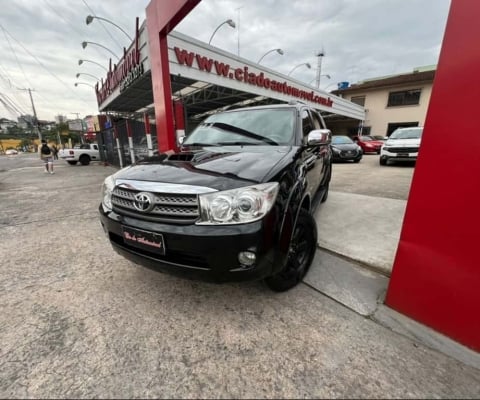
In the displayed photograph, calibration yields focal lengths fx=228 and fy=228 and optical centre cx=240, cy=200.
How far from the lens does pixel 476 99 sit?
1277mm

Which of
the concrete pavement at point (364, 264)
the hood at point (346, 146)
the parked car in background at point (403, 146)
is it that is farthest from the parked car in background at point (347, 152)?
the concrete pavement at point (364, 264)

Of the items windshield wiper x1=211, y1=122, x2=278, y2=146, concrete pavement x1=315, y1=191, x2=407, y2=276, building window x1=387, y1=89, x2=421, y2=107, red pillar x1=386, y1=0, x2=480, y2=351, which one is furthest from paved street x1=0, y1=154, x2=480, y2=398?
building window x1=387, y1=89, x2=421, y2=107

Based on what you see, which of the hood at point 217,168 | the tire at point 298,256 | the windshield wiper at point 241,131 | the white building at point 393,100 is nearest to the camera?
the hood at point 217,168

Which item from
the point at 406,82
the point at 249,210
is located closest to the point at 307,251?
the point at 249,210

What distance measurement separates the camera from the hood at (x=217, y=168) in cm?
151

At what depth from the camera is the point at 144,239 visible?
1.59 metres

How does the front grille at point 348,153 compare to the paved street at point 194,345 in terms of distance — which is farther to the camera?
the front grille at point 348,153

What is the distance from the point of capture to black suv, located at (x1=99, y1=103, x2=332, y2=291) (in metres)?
1.42

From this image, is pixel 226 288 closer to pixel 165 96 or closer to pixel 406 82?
pixel 165 96

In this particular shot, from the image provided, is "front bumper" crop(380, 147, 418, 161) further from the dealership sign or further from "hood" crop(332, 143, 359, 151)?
the dealership sign

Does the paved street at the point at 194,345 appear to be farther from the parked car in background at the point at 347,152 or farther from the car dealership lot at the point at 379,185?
the parked car in background at the point at 347,152

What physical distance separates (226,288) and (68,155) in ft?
64.4

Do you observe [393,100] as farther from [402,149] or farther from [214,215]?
[214,215]

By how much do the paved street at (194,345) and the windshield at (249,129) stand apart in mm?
1448
